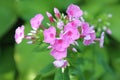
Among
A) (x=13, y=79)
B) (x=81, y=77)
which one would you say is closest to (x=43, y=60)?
(x=13, y=79)

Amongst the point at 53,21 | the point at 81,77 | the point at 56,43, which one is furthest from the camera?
the point at 81,77

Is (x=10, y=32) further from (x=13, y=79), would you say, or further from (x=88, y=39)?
(x=88, y=39)

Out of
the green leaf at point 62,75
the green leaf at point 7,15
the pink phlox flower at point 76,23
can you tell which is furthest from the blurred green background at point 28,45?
the pink phlox flower at point 76,23

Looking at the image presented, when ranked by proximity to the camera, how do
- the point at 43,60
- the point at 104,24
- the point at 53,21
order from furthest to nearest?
the point at 43,60
the point at 104,24
the point at 53,21

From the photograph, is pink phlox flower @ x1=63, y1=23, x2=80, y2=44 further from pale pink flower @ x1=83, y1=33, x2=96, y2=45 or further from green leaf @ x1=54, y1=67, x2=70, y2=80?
green leaf @ x1=54, y1=67, x2=70, y2=80

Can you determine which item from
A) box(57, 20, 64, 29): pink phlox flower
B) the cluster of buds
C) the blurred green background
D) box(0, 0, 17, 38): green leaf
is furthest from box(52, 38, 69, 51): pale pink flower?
box(0, 0, 17, 38): green leaf

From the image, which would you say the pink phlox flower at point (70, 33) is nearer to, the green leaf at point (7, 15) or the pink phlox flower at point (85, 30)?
the pink phlox flower at point (85, 30)

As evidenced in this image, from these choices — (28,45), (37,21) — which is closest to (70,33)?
(37,21)

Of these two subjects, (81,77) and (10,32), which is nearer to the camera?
(81,77)
